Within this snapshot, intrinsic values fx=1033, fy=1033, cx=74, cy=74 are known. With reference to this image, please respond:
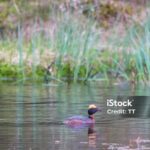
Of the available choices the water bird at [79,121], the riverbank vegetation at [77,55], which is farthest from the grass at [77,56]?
the water bird at [79,121]

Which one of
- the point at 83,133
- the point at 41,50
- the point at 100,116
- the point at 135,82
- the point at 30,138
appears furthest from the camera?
the point at 41,50

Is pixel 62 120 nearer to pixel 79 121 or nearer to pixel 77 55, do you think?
pixel 79 121

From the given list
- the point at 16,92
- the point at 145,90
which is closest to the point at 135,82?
the point at 145,90

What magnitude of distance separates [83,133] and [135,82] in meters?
7.52

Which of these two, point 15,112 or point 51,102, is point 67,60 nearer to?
point 51,102

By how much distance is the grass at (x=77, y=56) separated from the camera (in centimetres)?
1950

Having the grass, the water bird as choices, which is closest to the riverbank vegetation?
the grass

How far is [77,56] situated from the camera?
20688mm

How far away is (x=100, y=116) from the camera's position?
14.4 meters

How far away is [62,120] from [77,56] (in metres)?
7.15

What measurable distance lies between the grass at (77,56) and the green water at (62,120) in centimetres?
63

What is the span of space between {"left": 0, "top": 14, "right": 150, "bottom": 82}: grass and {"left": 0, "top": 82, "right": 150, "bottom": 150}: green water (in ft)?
2.08

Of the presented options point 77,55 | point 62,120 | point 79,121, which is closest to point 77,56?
point 77,55

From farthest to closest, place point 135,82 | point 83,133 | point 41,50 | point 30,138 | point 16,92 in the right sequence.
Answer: point 41,50, point 135,82, point 16,92, point 83,133, point 30,138
